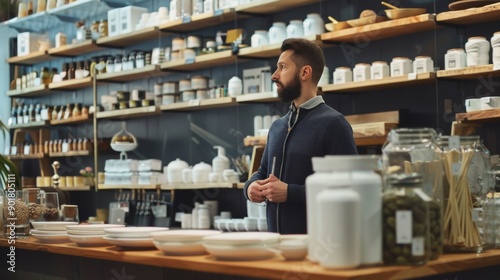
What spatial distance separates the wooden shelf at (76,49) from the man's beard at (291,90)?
463 centimetres

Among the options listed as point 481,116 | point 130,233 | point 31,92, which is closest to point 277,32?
point 481,116

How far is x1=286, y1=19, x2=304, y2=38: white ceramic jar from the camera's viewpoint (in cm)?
538

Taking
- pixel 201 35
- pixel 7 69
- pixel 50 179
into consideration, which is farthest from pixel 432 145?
pixel 7 69

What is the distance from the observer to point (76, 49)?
7.82 metres

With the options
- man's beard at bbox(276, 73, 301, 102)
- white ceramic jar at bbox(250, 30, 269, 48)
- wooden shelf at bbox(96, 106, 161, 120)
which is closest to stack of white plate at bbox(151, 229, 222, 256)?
man's beard at bbox(276, 73, 301, 102)

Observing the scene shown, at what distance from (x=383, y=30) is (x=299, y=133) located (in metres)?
1.93

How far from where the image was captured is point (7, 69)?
8922 millimetres

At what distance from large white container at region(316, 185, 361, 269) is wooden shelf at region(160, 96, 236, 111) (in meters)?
4.08

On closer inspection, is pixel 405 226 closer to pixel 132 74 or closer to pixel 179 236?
pixel 179 236

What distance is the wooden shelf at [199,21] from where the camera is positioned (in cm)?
601

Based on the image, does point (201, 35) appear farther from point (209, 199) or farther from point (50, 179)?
point (50, 179)

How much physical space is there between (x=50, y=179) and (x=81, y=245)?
547cm

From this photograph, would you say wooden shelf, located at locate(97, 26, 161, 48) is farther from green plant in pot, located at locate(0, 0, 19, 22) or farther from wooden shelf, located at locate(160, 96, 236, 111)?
green plant in pot, located at locate(0, 0, 19, 22)

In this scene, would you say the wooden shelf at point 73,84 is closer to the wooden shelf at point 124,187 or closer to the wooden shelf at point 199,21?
the wooden shelf at point 124,187
